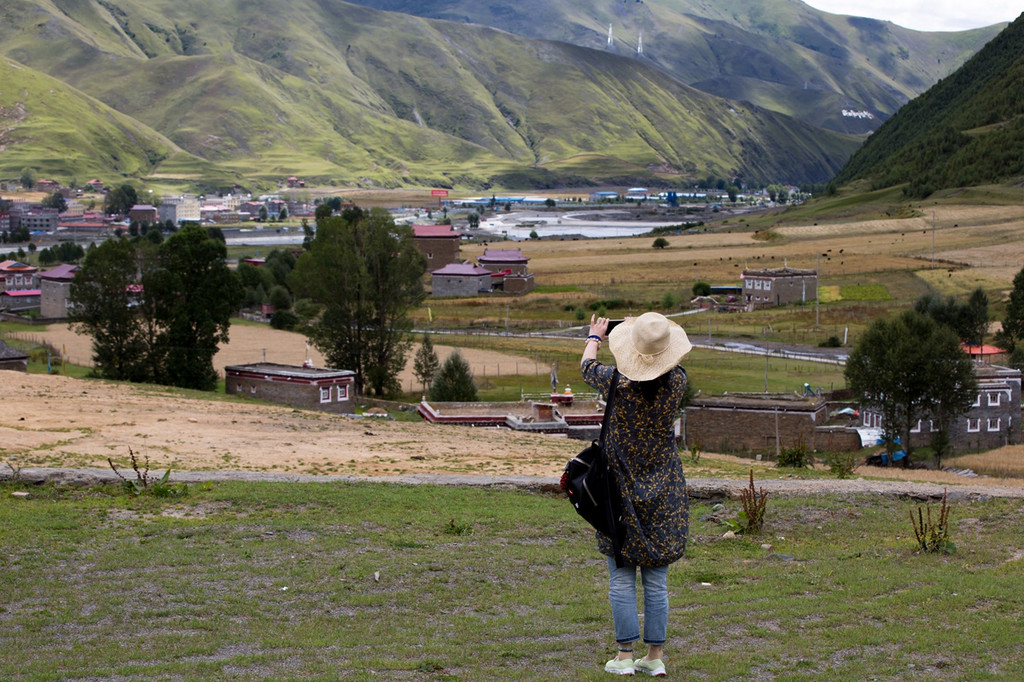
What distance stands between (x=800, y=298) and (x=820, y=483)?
80284 mm

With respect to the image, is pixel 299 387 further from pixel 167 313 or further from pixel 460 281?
pixel 460 281

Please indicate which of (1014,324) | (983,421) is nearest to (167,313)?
(983,421)

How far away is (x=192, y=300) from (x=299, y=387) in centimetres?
853

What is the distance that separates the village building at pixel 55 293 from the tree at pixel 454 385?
53303 millimetres

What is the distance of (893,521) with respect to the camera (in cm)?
1454

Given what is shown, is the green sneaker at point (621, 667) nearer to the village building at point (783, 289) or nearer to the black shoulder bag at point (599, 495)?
the black shoulder bag at point (599, 495)

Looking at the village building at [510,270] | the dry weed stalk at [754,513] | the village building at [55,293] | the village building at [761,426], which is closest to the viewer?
the dry weed stalk at [754,513]

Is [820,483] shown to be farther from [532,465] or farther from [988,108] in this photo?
[988,108]

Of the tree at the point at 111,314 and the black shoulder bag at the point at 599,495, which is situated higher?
the tree at the point at 111,314

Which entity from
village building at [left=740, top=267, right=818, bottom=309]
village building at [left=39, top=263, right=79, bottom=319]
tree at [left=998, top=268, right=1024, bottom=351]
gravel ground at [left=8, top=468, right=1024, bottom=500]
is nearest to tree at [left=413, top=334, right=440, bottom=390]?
gravel ground at [left=8, top=468, right=1024, bottom=500]

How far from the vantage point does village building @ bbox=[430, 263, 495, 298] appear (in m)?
110

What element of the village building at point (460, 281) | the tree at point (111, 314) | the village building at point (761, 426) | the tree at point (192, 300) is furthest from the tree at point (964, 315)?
the village building at point (460, 281)

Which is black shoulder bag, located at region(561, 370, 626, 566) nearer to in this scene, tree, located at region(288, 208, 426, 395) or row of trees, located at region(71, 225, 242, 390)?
row of trees, located at region(71, 225, 242, 390)

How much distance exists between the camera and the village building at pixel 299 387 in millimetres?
44156
